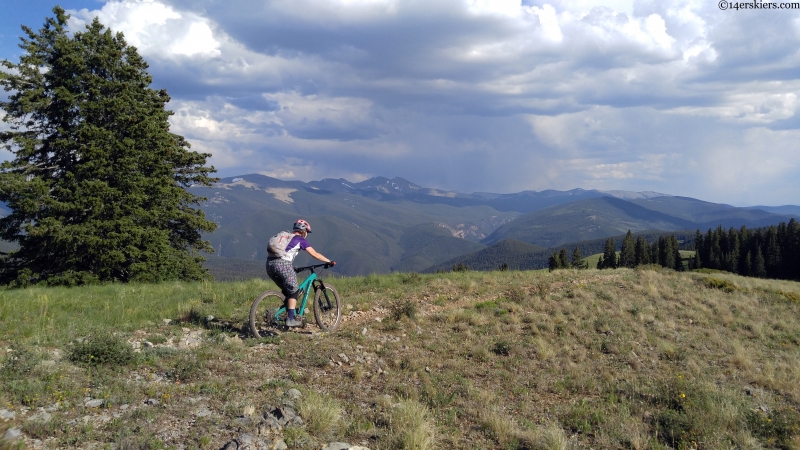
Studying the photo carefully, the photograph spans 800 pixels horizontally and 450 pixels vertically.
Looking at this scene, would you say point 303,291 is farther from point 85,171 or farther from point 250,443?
point 85,171

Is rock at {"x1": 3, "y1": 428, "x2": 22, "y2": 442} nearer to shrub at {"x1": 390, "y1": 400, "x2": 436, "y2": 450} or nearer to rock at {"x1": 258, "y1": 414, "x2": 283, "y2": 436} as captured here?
rock at {"x1": 258, "y1": 414, "x2": 283, "y2": 436}

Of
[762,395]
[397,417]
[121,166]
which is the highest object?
[121,166]

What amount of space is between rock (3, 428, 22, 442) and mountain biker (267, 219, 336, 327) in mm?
4485

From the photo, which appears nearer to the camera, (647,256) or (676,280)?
(676,280)

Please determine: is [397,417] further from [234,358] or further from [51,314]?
[51,314]

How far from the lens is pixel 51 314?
930 centimetres

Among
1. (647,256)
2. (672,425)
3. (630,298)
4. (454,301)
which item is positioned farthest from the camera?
(647,256)

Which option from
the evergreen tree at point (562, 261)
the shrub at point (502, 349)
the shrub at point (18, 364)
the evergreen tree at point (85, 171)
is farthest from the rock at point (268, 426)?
the evergreen tree at point (562, 261)

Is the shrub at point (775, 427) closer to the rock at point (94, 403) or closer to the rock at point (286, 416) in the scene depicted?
the rock at point (286, 416)

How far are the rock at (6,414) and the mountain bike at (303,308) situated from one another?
397cm

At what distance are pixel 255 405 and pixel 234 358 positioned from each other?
1853mm

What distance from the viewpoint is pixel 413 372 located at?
7586 mm

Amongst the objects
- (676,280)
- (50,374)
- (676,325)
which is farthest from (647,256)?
(50,374)

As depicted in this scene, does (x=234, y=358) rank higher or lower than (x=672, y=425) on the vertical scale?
higher
